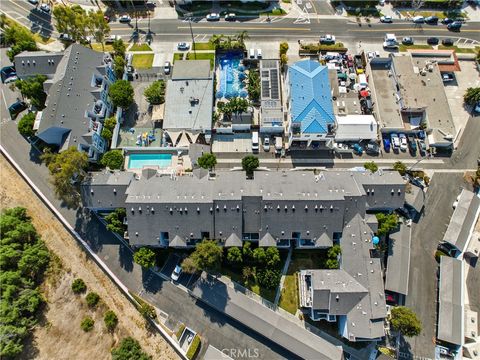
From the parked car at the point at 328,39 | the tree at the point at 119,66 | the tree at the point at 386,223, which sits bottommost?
the tree at the point at 386,223

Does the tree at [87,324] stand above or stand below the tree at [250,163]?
below

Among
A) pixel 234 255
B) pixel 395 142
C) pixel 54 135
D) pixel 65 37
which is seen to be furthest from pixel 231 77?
pixel 65 37

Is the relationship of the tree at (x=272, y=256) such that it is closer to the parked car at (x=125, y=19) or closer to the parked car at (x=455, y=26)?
the parked car at (x=125, y=19)

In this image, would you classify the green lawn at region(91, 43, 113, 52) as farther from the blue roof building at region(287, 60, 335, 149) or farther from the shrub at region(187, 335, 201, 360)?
the shrub at region(187, 335, 201, 360)

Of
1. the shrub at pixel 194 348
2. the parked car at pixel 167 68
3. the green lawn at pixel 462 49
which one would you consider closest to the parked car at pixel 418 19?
the green lawn at pixel 462 49

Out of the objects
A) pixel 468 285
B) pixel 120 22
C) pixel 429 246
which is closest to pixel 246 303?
pixel 429 246

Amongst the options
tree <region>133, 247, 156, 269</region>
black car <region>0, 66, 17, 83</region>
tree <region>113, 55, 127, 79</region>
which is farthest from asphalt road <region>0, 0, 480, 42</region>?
tree <region>133, 247, 156, 269</region>

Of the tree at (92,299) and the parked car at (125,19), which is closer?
the tree at (92,299)
